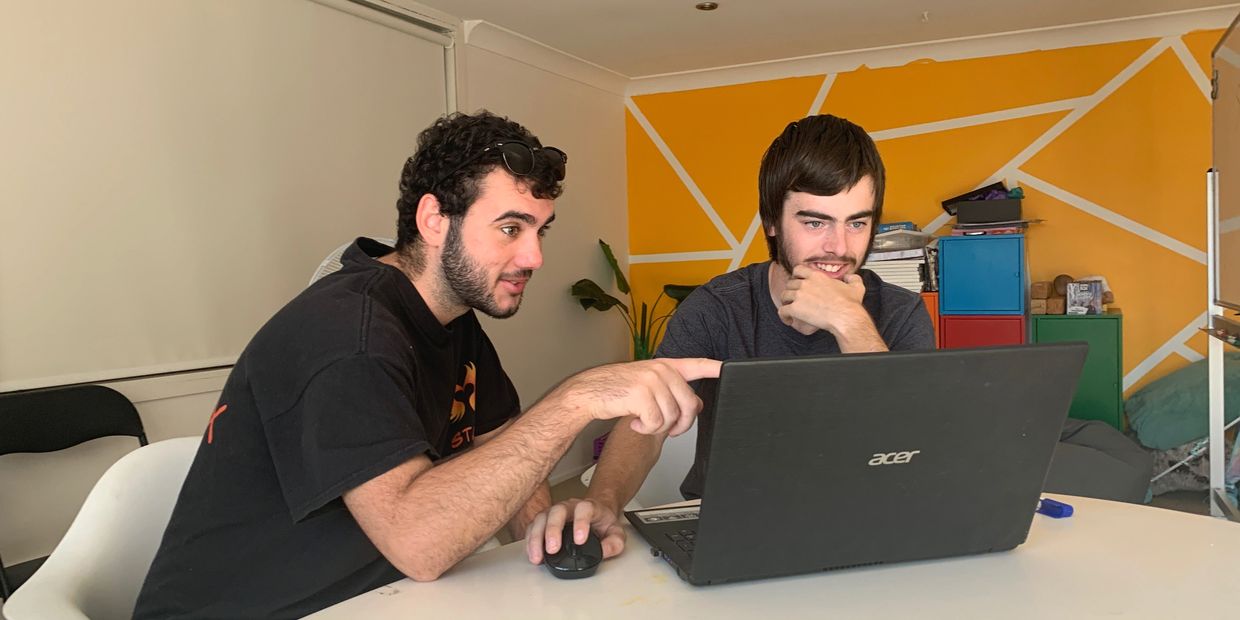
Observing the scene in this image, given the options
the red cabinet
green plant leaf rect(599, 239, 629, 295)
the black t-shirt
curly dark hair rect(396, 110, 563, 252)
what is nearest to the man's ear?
curly dark hair rect(396, 110, 563, 252)

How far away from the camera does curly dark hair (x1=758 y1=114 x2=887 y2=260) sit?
177cm

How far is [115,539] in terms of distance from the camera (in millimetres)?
1309

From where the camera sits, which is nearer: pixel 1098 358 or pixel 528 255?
pixel 528 255

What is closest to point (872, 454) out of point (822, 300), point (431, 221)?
point (822, 300)

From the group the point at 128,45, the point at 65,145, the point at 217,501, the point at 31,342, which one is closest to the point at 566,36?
the point at 128,45

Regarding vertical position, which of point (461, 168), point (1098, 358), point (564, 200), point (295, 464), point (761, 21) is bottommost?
point (1098, 358)

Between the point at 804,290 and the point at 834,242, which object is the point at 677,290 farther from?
the point at 804,290

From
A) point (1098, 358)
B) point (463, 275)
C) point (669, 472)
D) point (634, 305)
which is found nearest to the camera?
point (463, 275)

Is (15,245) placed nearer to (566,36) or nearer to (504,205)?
(504,205)

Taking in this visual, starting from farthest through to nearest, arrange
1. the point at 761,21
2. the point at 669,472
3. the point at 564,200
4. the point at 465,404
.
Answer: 1. the point at 564,200
2. the point at 761,21
3. the point at 669,472
4. the point at 465,404

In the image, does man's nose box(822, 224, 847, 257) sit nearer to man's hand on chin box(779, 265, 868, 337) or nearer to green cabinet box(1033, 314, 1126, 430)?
man's hand on chin box(779, 265, 868, 337)

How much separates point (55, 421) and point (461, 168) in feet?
5.66

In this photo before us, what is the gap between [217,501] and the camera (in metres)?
1.23

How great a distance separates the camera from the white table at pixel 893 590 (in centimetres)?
96
